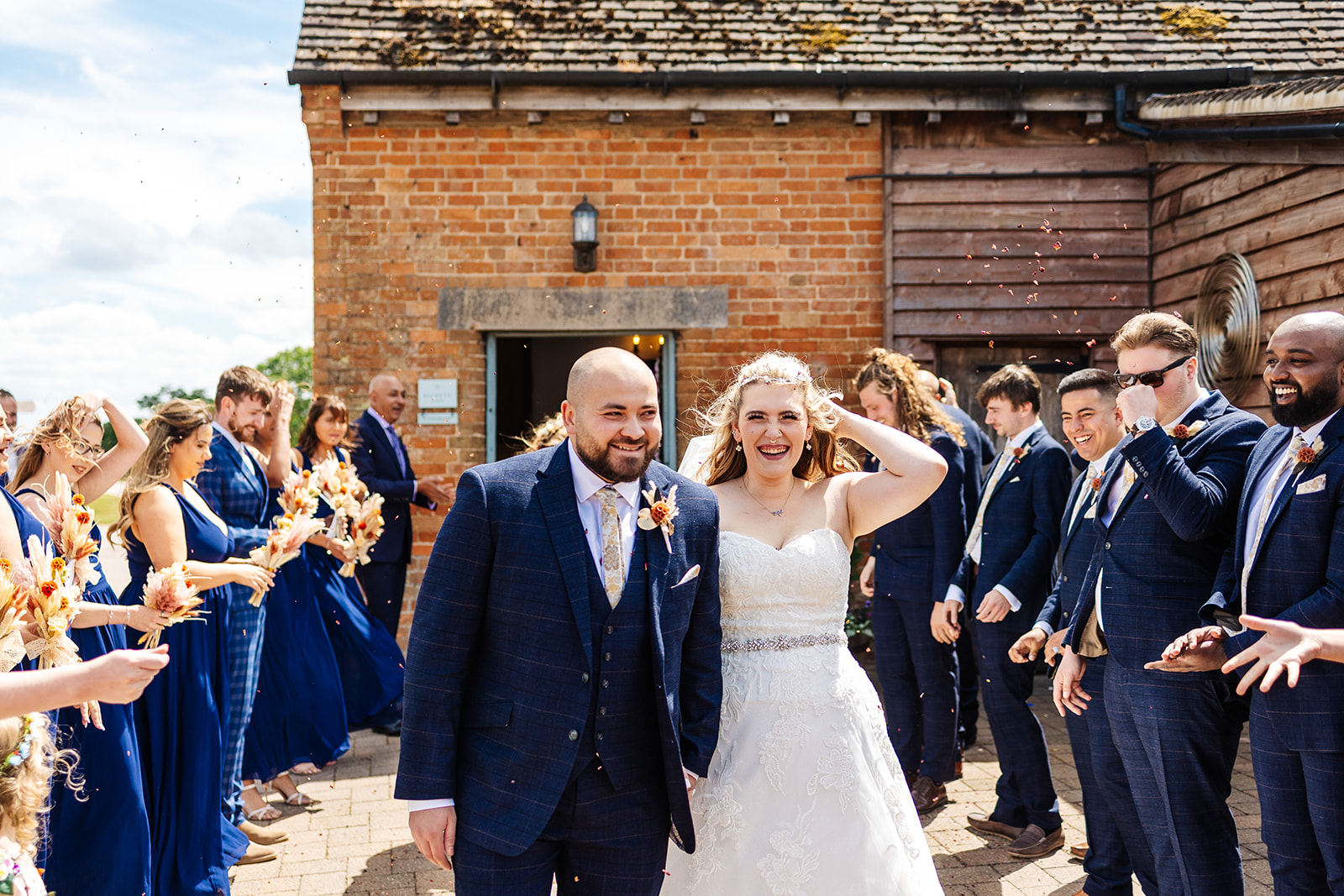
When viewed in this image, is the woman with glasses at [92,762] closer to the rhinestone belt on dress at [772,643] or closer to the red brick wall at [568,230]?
the rhinestone belt on dress at [772,643]

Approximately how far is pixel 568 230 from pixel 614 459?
5.86m

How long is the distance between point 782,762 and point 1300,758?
144 cm

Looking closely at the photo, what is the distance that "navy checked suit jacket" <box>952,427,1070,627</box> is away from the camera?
474 centimetres

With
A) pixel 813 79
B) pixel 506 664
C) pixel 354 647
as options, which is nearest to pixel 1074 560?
pixel 506 664

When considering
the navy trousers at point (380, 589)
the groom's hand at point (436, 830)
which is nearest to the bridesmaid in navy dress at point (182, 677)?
the groom's hand at point (436, 830)

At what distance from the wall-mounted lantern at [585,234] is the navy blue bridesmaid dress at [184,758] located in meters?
4.36

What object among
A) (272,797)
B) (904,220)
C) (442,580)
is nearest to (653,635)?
(442,580)

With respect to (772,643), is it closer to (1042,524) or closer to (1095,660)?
(1095,660)

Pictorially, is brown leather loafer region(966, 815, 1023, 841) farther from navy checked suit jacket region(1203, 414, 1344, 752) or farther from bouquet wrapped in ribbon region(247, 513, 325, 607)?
bouquet wrapped in ribbon region(247, 513, 325, 607)

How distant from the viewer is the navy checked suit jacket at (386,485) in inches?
278

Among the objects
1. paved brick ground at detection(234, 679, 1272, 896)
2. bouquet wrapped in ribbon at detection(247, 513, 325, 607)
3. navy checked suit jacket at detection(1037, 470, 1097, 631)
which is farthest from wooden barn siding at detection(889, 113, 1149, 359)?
bouquet wrapped in ribbon at detection(247, 513, 325, 607)

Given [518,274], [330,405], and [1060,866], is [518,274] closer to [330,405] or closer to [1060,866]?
[330,405]

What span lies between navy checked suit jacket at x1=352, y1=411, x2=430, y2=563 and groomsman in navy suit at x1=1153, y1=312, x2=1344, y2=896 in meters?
5.29

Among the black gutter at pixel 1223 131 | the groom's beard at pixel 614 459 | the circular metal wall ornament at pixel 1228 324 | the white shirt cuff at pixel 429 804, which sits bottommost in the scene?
the white shirt cuff at pixel 429 804
